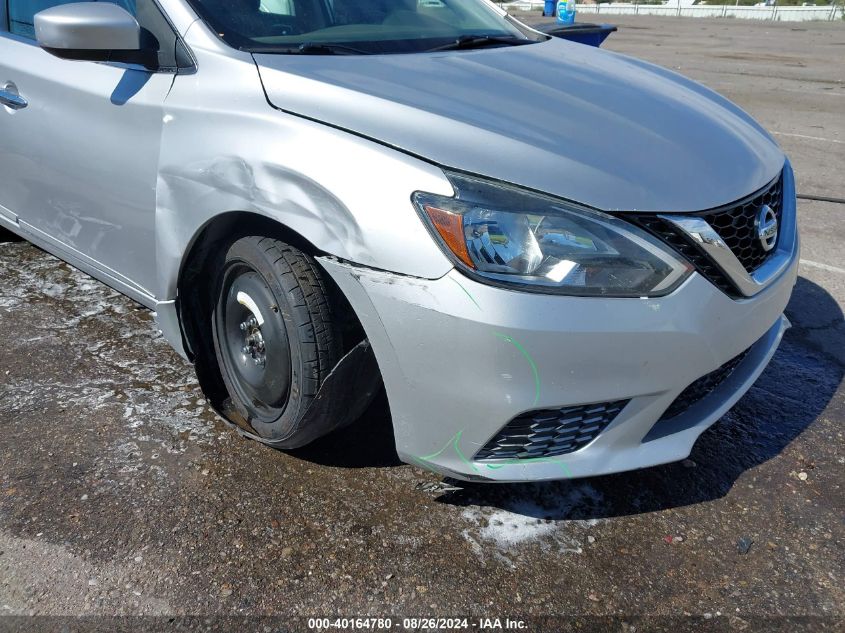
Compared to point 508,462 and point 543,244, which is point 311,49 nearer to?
point 543,244

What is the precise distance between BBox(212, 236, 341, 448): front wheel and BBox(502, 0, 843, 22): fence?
30.1 m

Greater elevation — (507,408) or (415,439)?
(507,408)

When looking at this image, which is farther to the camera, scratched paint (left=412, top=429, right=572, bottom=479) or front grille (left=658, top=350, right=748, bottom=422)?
front grille (left=658, top=350, right=748, bottom=422)

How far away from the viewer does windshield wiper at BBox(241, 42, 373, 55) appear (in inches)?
88.5

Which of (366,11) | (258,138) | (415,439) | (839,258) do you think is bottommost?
(839,258)

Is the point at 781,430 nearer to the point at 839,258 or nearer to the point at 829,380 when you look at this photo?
the point at 829,380

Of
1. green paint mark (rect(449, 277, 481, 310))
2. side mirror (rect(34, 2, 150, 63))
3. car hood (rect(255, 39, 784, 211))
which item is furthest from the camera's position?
side mirror (rect(34, 2, 150, 63))

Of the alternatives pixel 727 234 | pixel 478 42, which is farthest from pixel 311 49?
pixel 727 234

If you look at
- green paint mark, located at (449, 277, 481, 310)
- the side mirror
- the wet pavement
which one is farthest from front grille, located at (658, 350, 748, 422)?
the side mirror

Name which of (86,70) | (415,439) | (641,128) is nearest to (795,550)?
(415,439)

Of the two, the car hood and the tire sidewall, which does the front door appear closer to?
the tire sidewall

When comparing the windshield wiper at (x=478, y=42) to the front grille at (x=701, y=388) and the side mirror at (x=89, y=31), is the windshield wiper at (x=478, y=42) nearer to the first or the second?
the side mirror at (x=89, y=31)

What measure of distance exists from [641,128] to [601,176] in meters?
0.39

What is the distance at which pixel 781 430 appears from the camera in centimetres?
271
